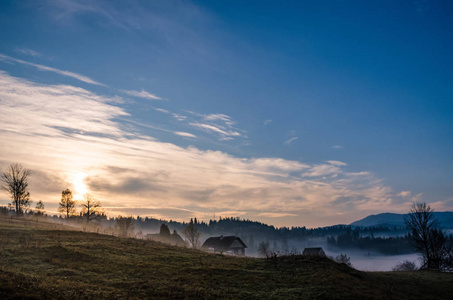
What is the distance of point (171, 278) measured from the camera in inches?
886

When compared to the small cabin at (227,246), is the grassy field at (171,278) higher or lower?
higher

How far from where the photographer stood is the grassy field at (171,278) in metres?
18.1

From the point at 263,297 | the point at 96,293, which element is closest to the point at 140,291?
the point at 96,293

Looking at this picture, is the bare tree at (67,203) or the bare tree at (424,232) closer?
the bare tree at (424,232)

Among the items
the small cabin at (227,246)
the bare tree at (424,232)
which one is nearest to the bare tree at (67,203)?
the small cabin at (227,246)

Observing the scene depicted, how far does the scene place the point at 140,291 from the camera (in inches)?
731

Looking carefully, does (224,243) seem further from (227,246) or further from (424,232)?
(424,232)

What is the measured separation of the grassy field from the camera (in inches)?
712

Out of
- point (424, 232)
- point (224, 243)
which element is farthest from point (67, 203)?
point (424, 232)

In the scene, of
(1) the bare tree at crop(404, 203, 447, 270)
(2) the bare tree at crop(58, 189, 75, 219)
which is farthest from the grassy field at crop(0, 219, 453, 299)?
(2) the bare tree at crop(58, 189, 75, 219)

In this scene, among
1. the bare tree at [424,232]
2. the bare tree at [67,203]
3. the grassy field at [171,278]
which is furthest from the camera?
the bare tree at [67,203]

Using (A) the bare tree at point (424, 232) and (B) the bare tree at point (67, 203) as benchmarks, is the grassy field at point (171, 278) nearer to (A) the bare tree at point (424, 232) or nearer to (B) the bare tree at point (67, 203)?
(A) the bare tree at point (424, 232)

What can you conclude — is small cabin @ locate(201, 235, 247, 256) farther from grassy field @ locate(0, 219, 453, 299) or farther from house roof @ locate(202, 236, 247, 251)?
grassy field @ locate(0, 219, 453, 299)

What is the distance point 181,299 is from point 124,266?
33.6 feet
